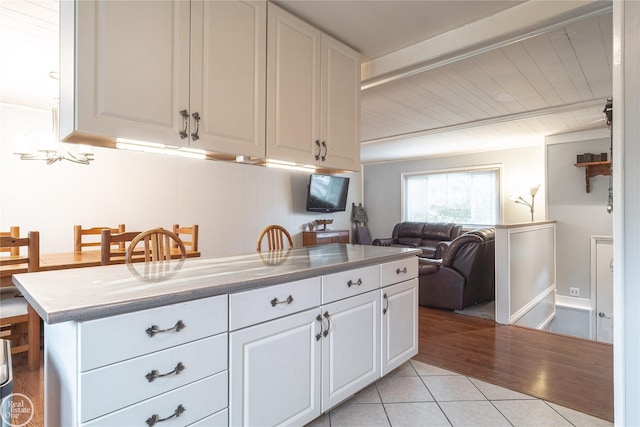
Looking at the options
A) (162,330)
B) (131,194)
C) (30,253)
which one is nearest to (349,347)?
(162,330)

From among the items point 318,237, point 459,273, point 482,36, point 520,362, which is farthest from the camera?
point 318,237

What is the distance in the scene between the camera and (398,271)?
87.4 inches

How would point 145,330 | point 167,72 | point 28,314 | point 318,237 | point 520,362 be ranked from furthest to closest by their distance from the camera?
point 318,237 → point 520,362 → point 28,314 → point 167,72 → point 145,330

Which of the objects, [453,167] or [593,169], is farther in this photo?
[453,167]

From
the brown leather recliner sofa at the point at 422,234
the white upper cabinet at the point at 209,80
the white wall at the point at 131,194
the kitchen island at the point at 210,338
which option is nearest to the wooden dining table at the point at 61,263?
the white wall at the point at 131,194

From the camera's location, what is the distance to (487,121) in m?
4.25

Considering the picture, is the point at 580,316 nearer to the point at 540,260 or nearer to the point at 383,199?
the point at 540,260

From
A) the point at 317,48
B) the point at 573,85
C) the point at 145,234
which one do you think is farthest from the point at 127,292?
the point at 573,85

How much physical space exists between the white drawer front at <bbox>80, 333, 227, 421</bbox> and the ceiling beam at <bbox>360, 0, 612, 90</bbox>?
224 centimetres

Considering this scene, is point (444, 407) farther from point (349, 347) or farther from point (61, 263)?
point (61, 263)

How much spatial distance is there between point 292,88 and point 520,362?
8.62 feet

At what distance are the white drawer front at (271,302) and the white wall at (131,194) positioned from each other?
329 centimetres

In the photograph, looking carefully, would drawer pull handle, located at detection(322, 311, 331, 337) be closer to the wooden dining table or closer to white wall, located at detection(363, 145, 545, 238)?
the wooden dining table

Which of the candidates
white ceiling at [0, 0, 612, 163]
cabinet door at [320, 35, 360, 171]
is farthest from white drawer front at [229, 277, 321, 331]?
white ceiling at [0, 0, 612, 163]
